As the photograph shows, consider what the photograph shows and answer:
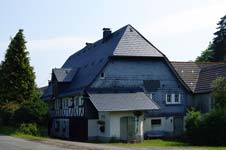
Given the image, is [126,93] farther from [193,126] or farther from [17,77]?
[17,77]

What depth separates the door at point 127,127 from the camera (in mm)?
44250

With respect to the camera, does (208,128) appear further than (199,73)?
No

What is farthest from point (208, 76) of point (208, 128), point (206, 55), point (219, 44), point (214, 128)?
point (206, 55)

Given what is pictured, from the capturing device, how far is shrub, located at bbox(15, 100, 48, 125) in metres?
51.8

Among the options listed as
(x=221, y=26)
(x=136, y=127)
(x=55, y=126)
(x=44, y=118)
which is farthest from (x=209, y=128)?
(x=221, y=26)

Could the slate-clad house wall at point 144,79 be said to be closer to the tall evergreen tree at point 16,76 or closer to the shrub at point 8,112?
the shrub at point 8,112

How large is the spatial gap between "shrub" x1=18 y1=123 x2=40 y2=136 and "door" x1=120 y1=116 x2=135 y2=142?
973 centimetres

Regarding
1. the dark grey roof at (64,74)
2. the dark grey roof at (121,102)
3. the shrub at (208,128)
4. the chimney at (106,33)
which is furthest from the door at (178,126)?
the dark grey roof at (64,74)

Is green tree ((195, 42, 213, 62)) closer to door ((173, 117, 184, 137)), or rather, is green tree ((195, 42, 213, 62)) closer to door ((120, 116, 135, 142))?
door ((173, 117, 184, 137))

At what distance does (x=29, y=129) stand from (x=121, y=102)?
1086 centimetres

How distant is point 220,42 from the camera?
82.8 metres

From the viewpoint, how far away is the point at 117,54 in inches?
1863

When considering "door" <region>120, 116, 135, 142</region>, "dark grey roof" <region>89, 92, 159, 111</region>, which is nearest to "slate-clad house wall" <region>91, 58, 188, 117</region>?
"dark grey roof" <region>89, 92, 159, 111</region>

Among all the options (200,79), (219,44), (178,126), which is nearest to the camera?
(178,126)
